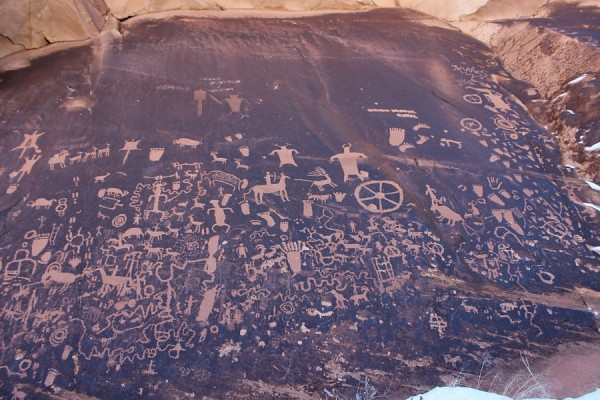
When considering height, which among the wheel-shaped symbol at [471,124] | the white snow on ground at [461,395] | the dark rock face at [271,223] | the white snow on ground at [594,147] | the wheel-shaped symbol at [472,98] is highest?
the wheel-shaped symbol at [472,98]

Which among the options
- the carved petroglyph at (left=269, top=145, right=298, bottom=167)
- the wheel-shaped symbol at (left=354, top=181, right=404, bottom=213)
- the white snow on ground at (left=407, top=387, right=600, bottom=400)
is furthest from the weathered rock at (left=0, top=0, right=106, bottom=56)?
the white snow on ground at (left=407, top=387, right=600, bottom=400)

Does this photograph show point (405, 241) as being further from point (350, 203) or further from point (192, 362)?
point (192, 362)

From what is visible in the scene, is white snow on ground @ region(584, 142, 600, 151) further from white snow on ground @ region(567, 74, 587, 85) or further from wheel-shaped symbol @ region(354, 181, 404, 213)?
wheel-shaped symbol @ region(354, 181, 404, 213)

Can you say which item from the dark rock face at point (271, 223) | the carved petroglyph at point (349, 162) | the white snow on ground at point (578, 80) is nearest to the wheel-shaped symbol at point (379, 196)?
the dark rock face at point (271, 223)

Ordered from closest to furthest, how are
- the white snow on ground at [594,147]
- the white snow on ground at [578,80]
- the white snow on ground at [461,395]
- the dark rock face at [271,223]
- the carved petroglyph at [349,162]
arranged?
the white snow on ground at [461,395], the dark rock face at [271,223], the carved petroglyph at [349,162], the white snow on ground at [594,147], the white snow on ground at [578,80]

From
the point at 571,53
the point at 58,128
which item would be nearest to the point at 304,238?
the point at 58,128

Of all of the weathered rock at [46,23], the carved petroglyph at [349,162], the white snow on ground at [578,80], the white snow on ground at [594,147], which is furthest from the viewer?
the weathered rock at [46,23]

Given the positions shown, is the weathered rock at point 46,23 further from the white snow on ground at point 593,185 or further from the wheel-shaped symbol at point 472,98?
the white snow on ground at point 593,185
